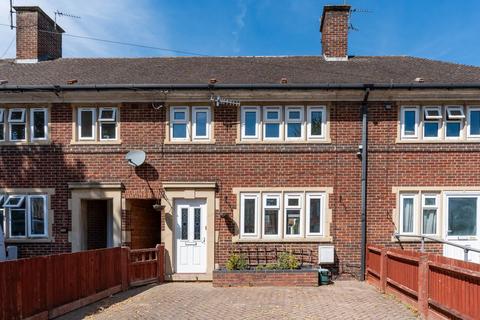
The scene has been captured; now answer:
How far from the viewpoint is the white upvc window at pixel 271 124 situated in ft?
37.9

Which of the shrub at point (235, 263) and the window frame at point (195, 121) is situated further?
the window frame at point (195, 121)

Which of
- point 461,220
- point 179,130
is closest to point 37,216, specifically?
point 179,130

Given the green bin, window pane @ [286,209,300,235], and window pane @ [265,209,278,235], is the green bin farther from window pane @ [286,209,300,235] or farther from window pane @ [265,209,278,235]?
window pane @ [265,209,278,235]

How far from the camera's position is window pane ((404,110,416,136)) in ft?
37.3

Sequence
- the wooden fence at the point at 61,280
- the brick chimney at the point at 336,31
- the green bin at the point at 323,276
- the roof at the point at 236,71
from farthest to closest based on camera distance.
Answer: the brick chimney at the point at 336,31 < the roof at the point at 236,71 < the green bin at the point at 323,276 < the wooden fence at the point at 61,280

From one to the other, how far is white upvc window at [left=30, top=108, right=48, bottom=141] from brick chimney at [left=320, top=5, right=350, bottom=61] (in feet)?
31.2

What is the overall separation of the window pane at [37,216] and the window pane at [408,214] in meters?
10.3

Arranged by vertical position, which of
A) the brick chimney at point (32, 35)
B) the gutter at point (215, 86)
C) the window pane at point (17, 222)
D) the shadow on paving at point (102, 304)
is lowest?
the shadow on paving at point (102, 304)

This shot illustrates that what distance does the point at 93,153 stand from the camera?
11.6m

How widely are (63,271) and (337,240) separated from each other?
7.12 m

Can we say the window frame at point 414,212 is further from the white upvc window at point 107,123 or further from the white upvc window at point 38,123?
the white upvc window at point 38,123

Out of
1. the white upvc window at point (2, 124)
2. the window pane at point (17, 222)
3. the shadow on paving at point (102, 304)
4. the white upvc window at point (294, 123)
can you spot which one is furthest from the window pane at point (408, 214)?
the white upvc window at point (2, 124)

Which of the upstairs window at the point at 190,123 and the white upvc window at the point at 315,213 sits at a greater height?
the upstairs window at the point at 190,123

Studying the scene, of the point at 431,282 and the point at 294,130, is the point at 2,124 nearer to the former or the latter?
the point at 294,130
